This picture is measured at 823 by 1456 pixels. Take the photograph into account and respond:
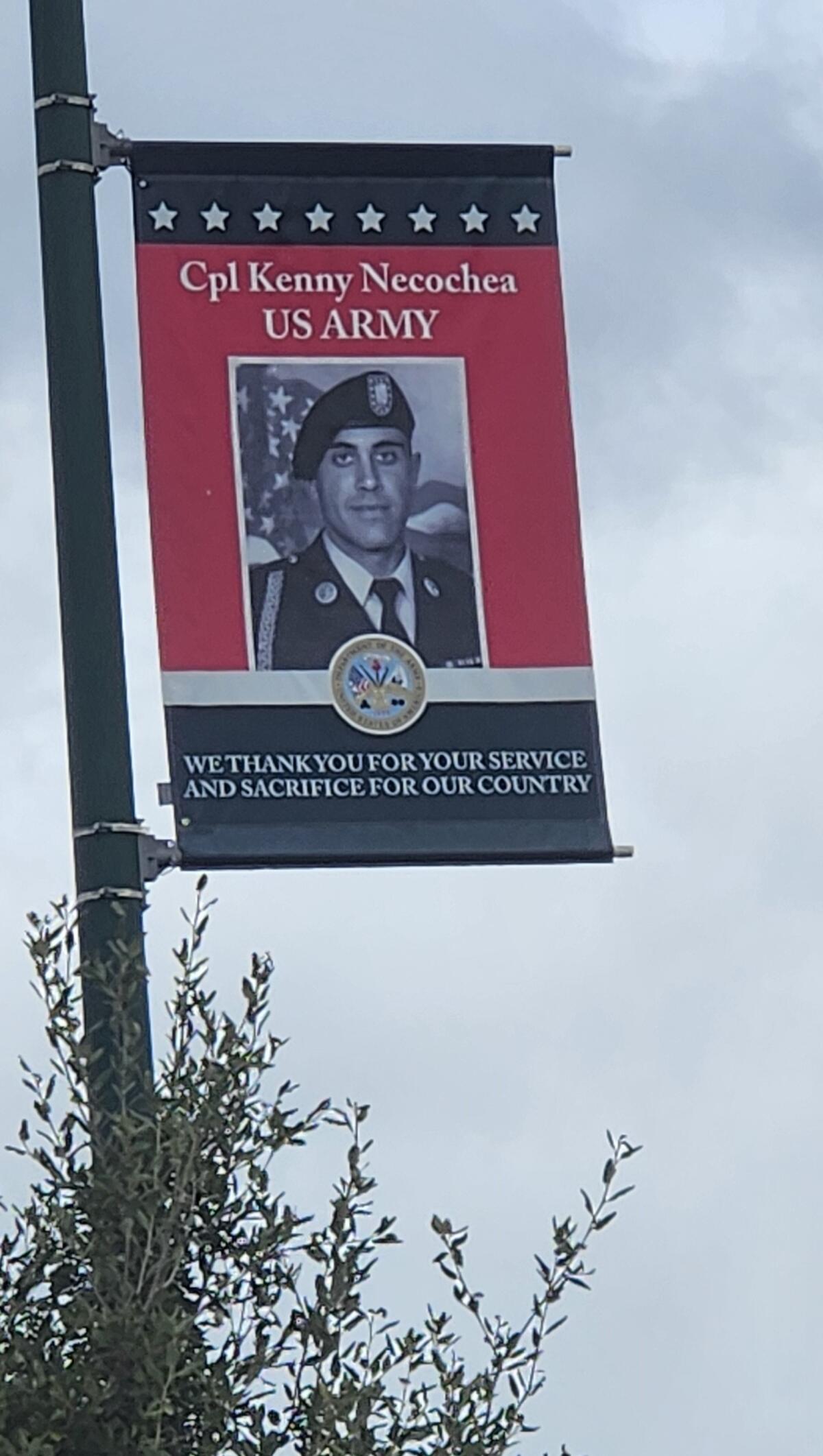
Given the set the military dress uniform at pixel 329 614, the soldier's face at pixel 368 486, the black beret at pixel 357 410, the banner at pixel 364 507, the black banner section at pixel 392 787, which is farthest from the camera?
the black beret at pixel 357 410

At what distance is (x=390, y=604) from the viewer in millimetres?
7723

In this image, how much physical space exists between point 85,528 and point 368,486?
0.90 meters

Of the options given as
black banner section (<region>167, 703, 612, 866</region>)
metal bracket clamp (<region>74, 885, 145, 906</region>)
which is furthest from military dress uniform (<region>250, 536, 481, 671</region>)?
metal bracket clamp (<region>74, 885, 145, 906</region>)

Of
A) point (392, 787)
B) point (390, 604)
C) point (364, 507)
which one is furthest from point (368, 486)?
point (392, 787)

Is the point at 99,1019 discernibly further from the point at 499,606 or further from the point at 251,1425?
the point at 499,606

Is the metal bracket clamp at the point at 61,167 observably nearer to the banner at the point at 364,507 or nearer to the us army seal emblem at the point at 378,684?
the banner at the point at 364,507

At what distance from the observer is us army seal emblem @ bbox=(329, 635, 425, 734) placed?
24.9 feet

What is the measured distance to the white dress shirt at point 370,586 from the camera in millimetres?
7715

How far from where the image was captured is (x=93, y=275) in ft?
24.8

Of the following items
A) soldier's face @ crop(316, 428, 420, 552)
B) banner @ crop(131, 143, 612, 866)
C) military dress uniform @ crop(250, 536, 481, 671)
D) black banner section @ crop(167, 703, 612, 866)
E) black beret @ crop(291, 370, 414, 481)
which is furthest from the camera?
black beret @ crop(291, 370, 414, 481)

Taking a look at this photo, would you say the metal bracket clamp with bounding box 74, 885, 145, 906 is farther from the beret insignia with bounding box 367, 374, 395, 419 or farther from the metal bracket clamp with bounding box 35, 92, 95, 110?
the metal bracket clamp with bounding box 35, 92, 95, 110

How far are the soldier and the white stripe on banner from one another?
0.12ft

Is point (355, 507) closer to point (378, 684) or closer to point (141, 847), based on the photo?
point (378, 684)

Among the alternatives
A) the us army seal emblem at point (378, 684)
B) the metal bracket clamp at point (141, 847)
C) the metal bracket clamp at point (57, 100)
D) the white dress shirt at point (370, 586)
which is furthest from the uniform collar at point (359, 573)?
the metal bracket clamp at point (57, 100)
